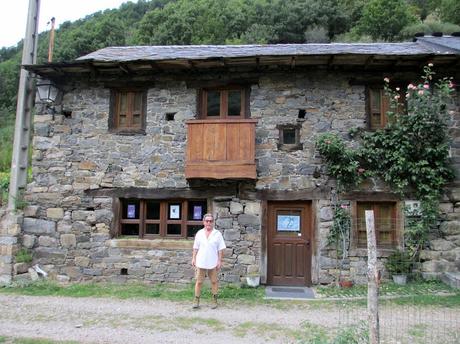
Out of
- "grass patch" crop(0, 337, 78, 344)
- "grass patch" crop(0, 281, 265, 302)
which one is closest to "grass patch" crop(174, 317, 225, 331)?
"grass patch" crop(0, 281, 265, 302)

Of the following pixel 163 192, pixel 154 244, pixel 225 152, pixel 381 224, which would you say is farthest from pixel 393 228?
pixel 154 244

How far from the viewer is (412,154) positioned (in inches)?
322

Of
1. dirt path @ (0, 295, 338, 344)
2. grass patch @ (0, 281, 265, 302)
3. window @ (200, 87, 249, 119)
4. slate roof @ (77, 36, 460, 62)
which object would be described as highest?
slate roof @ (77, 36, 460, 62)

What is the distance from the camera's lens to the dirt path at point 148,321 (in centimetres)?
520

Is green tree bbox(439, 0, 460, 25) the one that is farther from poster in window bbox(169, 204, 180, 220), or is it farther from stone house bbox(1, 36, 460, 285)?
poster in window bbox(169, 204, 180, 220)

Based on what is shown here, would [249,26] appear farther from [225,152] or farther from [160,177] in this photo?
[225,152]

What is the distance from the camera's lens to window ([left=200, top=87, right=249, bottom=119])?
29.1 ft

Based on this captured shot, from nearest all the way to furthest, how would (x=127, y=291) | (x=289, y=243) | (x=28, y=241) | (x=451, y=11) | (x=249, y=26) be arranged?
(x=127, y=291) → (x=289, y=243) → (x=28, y=241) → (x=451, y=11) → (x=249, y=26)

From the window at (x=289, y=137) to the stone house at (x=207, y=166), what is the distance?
0.02 meters

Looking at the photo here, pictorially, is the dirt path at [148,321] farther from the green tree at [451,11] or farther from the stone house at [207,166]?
the green tree at [451,11]

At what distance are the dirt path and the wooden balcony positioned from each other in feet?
8.53

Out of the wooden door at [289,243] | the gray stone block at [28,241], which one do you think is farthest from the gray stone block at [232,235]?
the gray stone block at [28,241]

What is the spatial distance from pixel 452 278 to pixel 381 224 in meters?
1.64

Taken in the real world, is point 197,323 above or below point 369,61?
below
